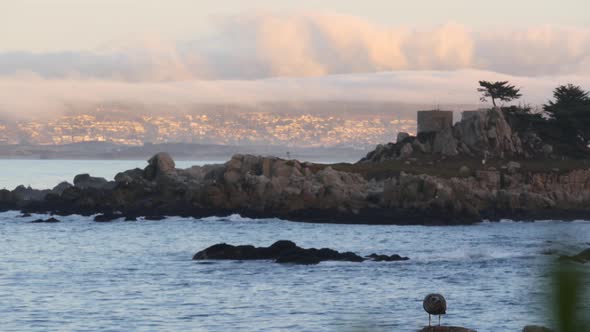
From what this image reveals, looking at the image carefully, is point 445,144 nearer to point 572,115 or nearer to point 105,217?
point 572,115

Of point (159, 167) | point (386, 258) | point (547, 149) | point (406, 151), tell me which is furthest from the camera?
point (406, 151)

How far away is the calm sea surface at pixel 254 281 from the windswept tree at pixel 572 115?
4198 centimetres

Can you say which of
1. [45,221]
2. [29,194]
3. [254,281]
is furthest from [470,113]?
[254,281]

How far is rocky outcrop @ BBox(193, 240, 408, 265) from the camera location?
5484 centimetres

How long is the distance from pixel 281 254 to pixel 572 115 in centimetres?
7158

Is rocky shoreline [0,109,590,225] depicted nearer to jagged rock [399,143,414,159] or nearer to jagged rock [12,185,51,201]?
jagged rock [12,185,51,201]

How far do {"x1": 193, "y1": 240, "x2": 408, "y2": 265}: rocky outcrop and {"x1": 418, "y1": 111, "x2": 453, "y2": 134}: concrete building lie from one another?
65.7m

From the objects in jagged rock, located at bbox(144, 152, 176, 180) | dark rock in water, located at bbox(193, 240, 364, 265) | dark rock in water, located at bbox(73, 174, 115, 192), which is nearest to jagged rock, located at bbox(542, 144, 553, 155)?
jagged rock, located at bbox(144, 152, 176, 180)

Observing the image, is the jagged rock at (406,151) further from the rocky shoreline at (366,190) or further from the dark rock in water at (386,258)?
the dark rock in water at (386,258)

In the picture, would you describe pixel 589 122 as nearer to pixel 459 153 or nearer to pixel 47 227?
pixel 459 153

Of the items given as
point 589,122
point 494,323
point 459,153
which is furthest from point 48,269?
point 589,122

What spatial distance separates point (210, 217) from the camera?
93.0 m

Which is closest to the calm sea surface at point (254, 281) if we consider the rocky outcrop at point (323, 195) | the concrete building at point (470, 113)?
the rocky outcrop at point (323, 195)

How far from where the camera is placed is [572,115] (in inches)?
4712
